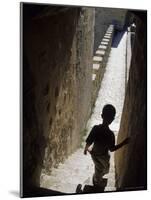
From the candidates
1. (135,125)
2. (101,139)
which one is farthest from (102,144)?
(135,125)

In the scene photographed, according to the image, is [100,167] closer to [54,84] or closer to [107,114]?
[107,114]

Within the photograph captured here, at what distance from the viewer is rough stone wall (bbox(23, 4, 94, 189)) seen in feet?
15.2

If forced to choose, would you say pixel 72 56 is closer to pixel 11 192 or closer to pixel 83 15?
pixel 83 15

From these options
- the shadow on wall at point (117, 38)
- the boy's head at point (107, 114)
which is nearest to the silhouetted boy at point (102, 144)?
the boy's head at point (107, 114)

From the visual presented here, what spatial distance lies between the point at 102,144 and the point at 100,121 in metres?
0.19

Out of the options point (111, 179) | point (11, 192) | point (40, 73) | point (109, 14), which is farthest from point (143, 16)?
point (11, 192)

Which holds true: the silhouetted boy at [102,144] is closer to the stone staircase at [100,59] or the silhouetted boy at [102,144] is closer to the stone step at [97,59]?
the stone staircase at [100,59]

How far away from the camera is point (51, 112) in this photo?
4.79 meters

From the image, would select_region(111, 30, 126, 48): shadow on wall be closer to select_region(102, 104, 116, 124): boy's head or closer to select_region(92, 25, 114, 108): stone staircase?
select_region(92, 25, 114, 108): stone staircase

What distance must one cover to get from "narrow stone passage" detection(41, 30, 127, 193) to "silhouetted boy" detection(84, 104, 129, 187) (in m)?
0.03

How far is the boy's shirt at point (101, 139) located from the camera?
16.2 feet

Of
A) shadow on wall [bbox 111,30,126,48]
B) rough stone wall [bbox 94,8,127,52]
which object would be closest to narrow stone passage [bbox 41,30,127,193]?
shadow on wall [bbox 111,30,126,48]

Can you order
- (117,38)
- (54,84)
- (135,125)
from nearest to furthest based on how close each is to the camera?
(54,84), (117,38), (135,125)

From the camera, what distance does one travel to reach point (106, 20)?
16.2ft
